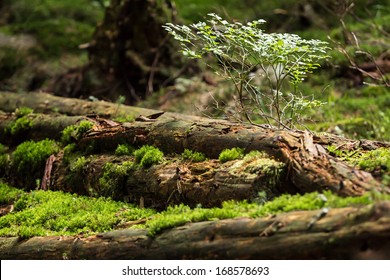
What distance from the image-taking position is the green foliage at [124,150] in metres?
5.39

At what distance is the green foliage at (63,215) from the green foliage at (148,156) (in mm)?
495

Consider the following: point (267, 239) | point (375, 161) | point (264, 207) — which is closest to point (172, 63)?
point (375, 161)

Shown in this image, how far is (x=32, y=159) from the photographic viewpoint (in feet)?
20.3

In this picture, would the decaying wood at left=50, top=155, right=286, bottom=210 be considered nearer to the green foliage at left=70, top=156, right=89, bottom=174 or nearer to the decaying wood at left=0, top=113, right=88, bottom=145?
the green foliage at left=70, top=156, right=89, bottom=174

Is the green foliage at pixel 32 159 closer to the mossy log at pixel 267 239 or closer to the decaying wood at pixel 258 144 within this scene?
the decaying wood at pixel 258 144

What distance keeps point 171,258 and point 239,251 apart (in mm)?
551

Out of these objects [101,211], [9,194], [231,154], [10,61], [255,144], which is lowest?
[10,61]

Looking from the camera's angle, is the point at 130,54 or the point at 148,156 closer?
the point at 148,156

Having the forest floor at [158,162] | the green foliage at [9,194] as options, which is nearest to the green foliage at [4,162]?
the forest floor at [158,162]

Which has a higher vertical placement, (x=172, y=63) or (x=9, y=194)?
(x=172, y=63)

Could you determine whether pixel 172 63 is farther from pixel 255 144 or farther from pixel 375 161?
pixel 375 161

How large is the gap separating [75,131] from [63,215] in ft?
4.90

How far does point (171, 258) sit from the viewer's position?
11.3ft

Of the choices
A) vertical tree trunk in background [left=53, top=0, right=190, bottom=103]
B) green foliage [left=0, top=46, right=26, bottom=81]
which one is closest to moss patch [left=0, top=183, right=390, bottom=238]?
vertical tree trunk in background [left=53, top=0, right=190, bottom=103]
